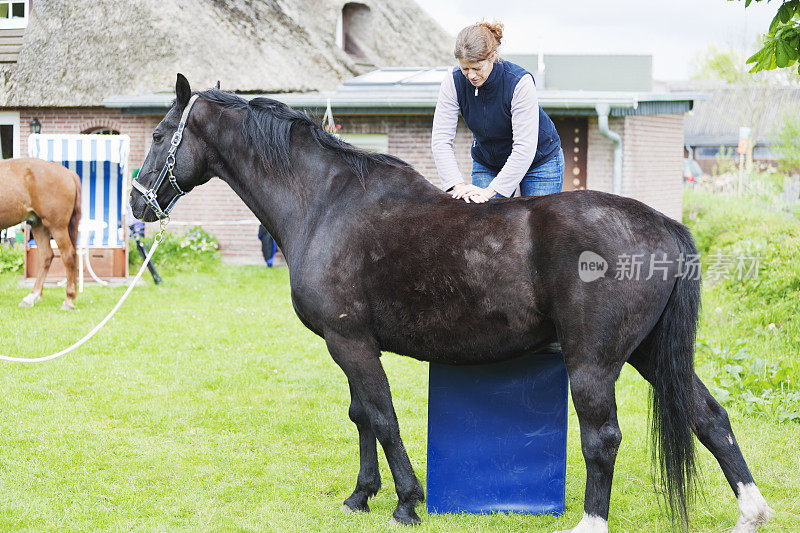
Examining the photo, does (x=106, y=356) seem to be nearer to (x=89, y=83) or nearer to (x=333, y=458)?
(x=333, y=458)

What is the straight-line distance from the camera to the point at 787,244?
9.36 m

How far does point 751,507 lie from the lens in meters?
3.71

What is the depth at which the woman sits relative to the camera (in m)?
3.83

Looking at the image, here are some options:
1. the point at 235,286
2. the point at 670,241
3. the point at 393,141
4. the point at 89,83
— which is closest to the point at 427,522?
the point at 670,241

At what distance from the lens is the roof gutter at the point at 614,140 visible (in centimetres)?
1223

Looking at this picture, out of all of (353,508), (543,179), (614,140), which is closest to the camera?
(353,508)

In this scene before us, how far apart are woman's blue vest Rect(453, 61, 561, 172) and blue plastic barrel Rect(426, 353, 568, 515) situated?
1103 mm

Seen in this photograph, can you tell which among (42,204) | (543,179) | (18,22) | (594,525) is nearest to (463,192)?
(543,179)

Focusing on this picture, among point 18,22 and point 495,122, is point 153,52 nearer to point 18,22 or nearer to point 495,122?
point 18,22

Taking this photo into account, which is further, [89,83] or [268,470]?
[89,83]

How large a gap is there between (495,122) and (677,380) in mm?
1538

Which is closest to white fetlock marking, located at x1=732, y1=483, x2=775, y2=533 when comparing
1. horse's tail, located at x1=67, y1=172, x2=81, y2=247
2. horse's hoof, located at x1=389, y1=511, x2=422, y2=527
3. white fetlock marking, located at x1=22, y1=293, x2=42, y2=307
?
horse's hoof, located at x1=389, y1=511, x2=422, y2=527

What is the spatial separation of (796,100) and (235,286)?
1325 inches

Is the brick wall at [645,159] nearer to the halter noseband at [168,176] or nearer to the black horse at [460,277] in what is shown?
the black horse at [460,277]
